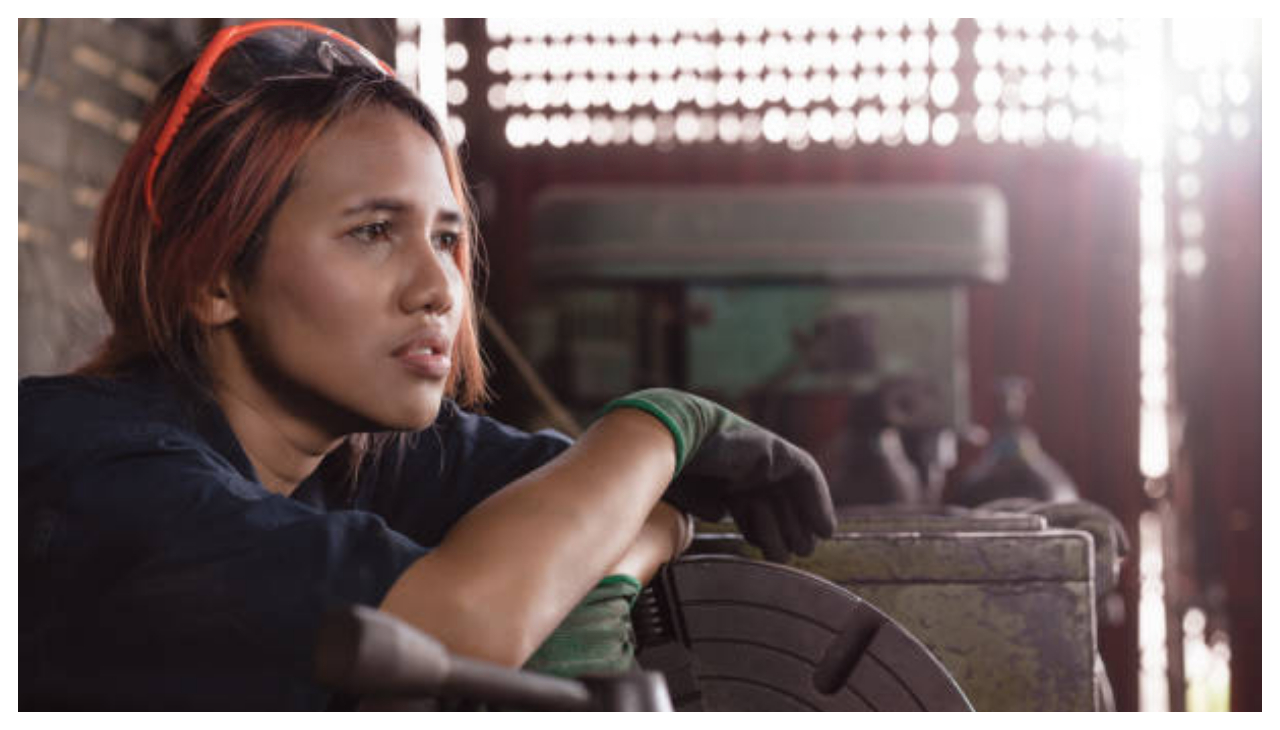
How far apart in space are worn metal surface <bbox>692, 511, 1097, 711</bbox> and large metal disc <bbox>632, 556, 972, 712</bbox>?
5.0 inches

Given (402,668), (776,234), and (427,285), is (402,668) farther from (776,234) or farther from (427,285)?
(776,234)

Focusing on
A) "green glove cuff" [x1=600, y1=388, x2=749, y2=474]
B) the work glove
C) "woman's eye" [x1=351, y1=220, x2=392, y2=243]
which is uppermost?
"woman's eye" [x1=351, y1=220, x2=392, y2=243]

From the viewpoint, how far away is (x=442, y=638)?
771 mm

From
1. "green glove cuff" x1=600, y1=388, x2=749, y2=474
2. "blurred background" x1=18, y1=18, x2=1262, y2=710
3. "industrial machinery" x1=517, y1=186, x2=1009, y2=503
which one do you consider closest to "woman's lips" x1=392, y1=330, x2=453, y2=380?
"green glove cuff" x1=600, y1=388, x2=749, y2=474

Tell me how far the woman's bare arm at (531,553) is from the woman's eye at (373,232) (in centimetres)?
22

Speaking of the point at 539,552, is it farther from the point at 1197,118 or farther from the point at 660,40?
the point at 1197,118

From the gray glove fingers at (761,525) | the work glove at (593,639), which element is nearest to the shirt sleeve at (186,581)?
the work glove at (593,639)

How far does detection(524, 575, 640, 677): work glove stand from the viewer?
2.79 feet

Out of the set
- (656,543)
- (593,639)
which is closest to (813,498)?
(656,543)

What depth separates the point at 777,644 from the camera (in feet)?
3.28

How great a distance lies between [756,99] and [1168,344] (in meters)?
1.69

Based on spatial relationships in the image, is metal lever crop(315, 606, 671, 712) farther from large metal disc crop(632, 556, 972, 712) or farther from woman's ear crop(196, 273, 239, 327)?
woman's ear crop(196, 273, 239, 327)

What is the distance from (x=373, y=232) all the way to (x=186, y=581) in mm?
309
